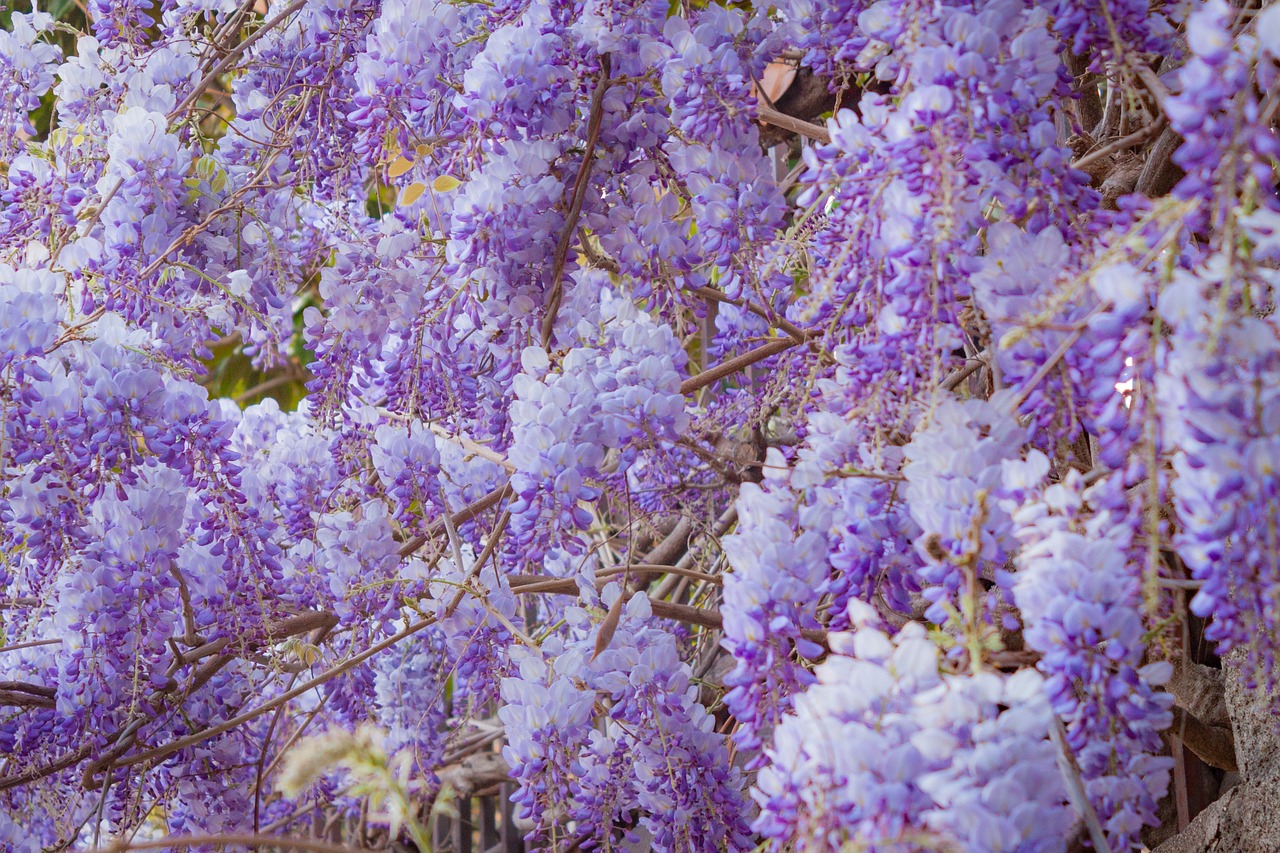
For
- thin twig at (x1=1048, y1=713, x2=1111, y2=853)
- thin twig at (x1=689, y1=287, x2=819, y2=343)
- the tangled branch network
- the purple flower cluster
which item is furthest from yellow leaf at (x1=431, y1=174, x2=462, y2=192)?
thin twig at (x1=1048, y1=713, x2=1111, y2=853)

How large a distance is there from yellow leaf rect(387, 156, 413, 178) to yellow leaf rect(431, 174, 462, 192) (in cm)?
16

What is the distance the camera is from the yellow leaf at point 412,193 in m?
1.73

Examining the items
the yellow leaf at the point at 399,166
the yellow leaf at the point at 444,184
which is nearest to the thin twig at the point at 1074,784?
the yellow leaf at the point at 444,184

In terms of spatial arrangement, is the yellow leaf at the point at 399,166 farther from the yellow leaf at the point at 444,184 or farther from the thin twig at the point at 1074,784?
the thin twig at the point at 1074,784

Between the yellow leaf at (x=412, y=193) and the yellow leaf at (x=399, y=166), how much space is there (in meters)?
0.07

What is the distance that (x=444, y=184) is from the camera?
164cm

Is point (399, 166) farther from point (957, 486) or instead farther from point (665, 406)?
point (957, 486)

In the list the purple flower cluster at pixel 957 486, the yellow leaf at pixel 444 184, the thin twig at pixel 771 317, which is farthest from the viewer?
the yellow leaf at pixel 444 184

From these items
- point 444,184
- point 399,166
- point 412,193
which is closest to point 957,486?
point 444,184

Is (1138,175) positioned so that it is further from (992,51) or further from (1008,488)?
(1008,488)

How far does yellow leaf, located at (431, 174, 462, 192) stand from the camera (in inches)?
63.4

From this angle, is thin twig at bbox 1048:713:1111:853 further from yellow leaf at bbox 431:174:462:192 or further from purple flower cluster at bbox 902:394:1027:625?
yellow leaf at bbox 431:174:462:192

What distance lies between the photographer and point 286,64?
1792 millimetres

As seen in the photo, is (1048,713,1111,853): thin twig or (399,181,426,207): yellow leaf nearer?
(1048,713,1111,853): thin twig
